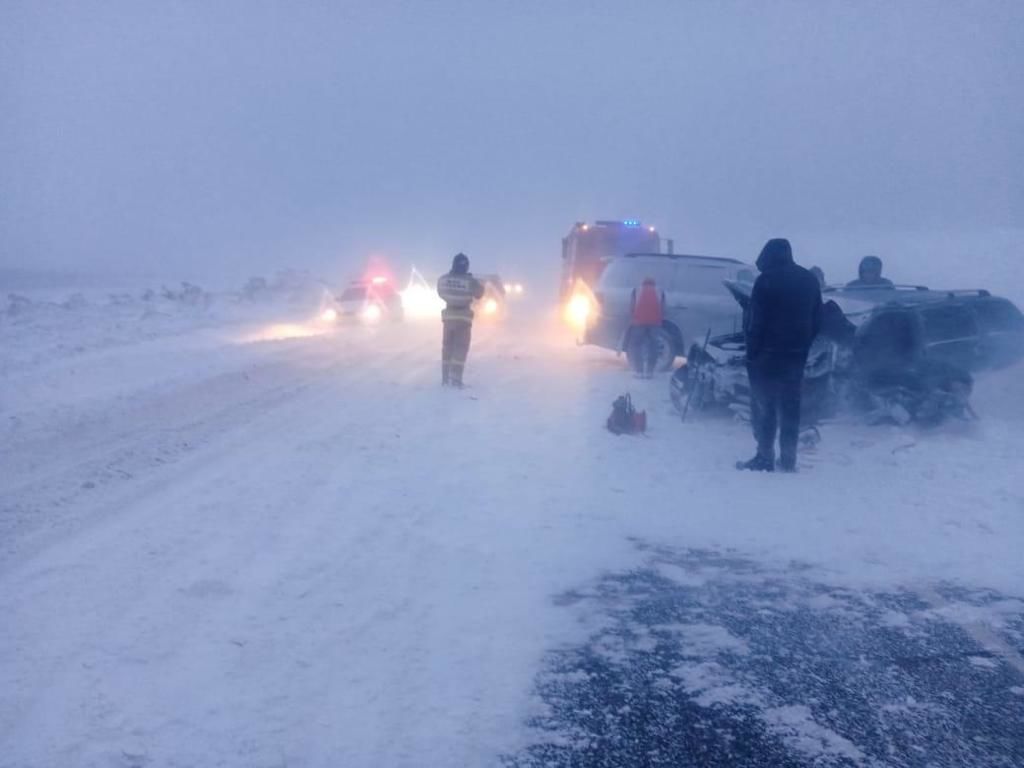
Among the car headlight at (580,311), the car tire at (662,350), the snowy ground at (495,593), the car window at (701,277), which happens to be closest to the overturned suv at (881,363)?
the snowy ground at (495,593)

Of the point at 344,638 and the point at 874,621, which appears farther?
the point at 874,621

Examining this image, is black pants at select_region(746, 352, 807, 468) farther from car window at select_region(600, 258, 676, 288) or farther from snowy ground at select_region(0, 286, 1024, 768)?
car window at select_region(600, 258, 676, 288)

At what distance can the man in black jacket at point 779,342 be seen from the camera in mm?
9125

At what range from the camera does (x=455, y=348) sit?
14.4 metres

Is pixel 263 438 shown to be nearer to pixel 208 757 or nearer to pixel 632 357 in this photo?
pixel 208 757

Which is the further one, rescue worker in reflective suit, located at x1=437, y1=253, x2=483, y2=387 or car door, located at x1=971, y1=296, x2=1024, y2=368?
rescue worker in reflective suit, located at x1=437, y1=253, x2=483, y2=387

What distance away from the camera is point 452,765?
3.78m

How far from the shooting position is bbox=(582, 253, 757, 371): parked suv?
16.8 metres

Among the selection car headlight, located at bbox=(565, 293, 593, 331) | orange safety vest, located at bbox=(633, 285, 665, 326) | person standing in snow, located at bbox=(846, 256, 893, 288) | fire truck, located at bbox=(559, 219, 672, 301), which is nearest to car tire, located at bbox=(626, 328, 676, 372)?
orange safety vest, located at bbox=(633, 285, 665, 326)

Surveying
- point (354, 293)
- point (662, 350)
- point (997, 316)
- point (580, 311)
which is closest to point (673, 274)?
point (662, 350)

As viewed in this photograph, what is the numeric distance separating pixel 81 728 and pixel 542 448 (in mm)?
6642

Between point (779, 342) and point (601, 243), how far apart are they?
18.0 meters

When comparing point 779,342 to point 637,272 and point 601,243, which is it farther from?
point 601,243

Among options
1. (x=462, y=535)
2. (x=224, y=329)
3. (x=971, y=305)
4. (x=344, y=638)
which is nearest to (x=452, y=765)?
(x=344, y=638)
